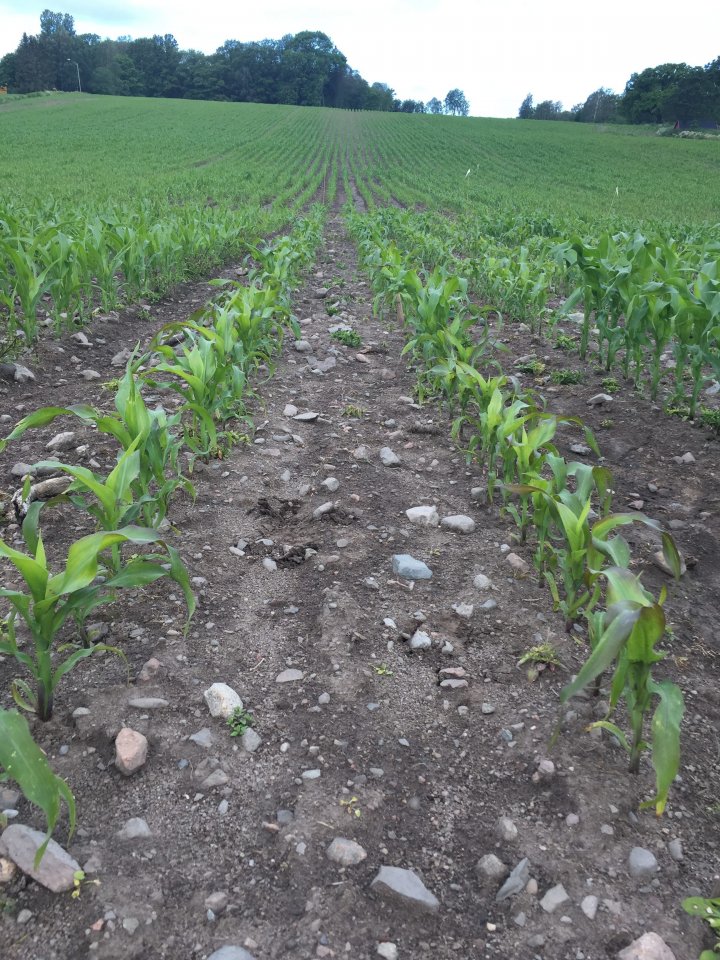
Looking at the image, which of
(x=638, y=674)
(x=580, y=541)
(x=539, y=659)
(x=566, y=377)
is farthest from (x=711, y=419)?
(x=638, y=674)

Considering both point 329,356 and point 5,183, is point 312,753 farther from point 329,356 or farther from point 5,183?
point 5,183

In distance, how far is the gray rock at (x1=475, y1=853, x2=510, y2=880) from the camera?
1.57m

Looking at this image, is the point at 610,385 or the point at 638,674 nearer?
the point at 638,674

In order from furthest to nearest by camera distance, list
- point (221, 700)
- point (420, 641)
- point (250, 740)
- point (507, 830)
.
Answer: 1. point (420, 641)
2. point (221, 700)
3. point (250, 740)
4. point (507, 830)

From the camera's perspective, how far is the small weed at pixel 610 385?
4805 millimetres

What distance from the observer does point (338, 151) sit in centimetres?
3641

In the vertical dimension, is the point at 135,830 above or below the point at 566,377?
below

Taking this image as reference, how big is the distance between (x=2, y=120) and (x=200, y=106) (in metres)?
23.0

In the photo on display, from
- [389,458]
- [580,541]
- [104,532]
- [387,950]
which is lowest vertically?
[387,950]

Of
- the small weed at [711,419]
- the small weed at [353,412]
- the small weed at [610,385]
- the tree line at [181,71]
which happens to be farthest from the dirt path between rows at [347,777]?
the tree line at [181,71]

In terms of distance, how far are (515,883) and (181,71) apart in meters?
98.5

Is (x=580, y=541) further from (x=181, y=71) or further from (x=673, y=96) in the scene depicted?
(x=181, y=71)

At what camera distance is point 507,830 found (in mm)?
1678

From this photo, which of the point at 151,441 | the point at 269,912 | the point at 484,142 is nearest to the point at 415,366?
the point at 151,441
